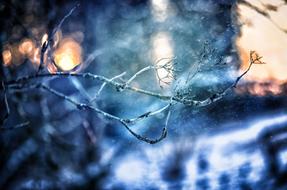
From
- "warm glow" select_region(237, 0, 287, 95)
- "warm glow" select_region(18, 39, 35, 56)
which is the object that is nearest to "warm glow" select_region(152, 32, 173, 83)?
"warm glow" select_region(237, 0, 287, 95)

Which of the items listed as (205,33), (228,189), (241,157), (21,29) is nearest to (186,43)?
(205,33)

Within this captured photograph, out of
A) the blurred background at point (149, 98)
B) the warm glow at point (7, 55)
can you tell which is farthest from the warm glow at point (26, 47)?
the warm glow at point (7, 55)

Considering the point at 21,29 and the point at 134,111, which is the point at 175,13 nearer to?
the point at 134,111

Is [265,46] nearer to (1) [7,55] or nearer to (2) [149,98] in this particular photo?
(2) [149,98]

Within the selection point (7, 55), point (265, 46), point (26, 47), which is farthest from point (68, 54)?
point (265, 46)

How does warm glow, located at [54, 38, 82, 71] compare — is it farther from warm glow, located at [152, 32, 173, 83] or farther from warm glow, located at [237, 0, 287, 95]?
warm glow, located at [237, 0, 287, 95]
